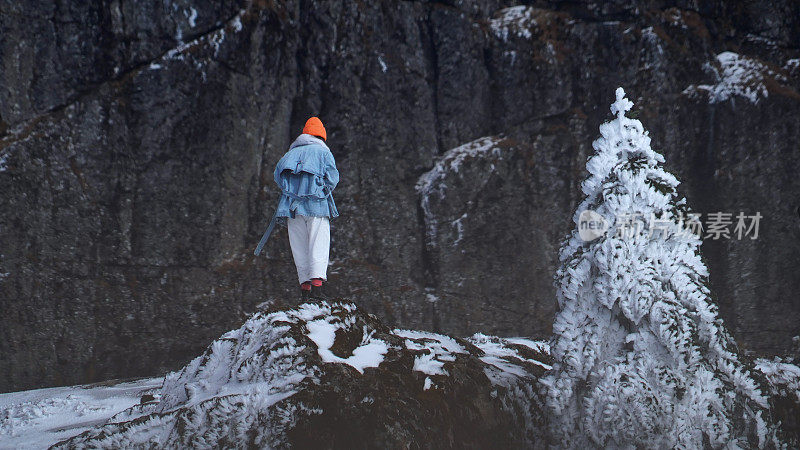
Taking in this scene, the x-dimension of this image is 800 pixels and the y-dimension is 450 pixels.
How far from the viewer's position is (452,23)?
7.03 meters

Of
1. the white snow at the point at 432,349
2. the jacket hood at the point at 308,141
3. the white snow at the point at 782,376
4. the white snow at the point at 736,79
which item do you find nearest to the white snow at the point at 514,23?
the white snow at the point at 736,79

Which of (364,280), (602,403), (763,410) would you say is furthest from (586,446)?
(364,280)

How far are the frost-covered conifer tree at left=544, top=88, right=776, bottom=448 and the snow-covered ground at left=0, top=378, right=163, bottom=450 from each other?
277cm

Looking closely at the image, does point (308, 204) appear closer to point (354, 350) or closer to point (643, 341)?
point (354, 350)

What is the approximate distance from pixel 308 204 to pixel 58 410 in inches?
91.6

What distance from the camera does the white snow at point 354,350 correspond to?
268 centimetres

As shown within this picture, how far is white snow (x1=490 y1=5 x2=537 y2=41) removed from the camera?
7109 mm

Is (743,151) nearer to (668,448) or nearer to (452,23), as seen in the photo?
(452,23)

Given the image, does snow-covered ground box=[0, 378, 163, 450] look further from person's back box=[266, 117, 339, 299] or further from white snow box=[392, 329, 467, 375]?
white snow box=[392, 329, 467, 375]

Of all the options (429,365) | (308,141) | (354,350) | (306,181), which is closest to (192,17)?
(308,141)

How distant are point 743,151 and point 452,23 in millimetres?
3581

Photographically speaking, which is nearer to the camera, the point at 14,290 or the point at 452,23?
the point at 14,290

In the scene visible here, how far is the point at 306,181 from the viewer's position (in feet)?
14.3

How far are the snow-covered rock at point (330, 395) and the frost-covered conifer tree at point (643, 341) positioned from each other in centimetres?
29
